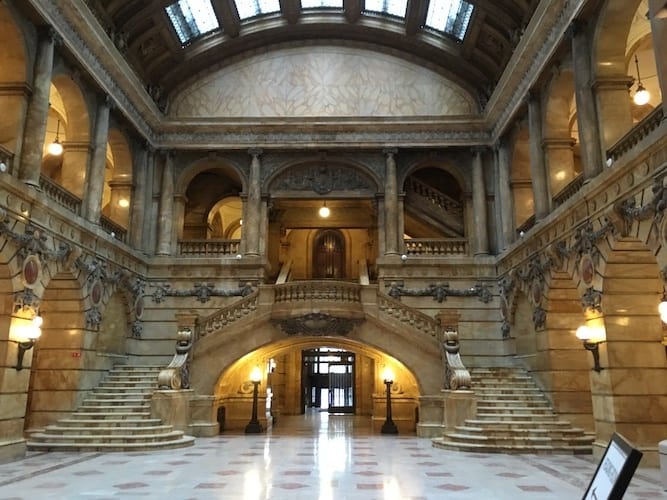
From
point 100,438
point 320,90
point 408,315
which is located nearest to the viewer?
point 100,438

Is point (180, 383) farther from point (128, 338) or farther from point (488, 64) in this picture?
point (488, 64)

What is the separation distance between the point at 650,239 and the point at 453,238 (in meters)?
11.1

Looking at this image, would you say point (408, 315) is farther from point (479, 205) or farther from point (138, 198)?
point (138, 198)

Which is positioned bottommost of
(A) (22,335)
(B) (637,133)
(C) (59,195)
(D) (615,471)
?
(D) (615,471)

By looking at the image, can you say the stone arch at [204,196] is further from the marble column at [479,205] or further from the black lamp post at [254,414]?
the marble column at [479,205]

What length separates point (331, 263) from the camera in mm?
27609

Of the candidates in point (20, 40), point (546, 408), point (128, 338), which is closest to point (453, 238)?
point (546, 408)

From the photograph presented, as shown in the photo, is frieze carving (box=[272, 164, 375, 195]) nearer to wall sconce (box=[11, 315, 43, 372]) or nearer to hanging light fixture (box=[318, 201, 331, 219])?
hanging light fixture (box=[318, 201, 331, 219])

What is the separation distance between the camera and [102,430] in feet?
45.7

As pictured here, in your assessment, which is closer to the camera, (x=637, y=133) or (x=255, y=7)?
(x=637, y=133)

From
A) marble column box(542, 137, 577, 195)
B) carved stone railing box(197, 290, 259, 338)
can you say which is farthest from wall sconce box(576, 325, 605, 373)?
carved stone railing box(197, 290, 259, 338)

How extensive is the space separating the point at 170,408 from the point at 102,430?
1690 millimetres

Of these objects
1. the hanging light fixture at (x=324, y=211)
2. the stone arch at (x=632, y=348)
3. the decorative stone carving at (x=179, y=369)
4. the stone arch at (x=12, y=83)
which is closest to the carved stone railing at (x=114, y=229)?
the decorative stone carving at (x=179, y=369)

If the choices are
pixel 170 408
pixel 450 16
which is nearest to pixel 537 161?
pixel 450 16
